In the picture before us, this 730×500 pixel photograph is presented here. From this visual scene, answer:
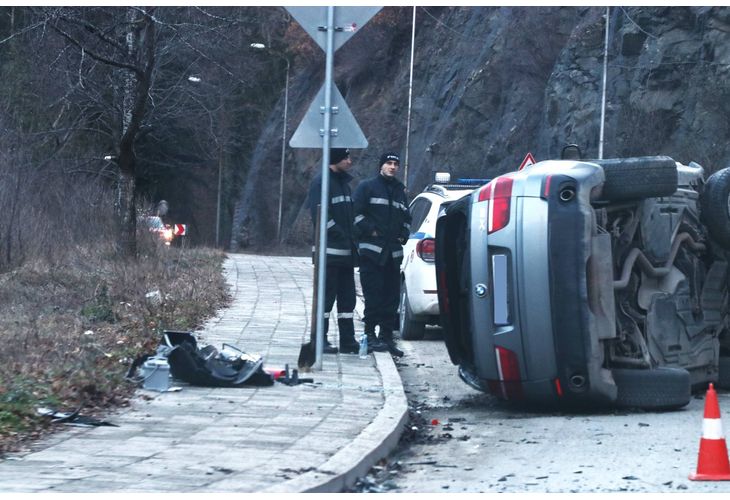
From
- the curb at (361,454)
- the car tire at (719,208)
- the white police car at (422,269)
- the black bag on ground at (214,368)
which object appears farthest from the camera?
the white police car at (422,269)

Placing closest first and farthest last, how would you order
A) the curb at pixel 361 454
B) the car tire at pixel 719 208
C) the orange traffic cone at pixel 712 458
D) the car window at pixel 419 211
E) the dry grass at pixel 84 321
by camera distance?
the curb at pixel 361 454
the orange traffic cone at pixel 712 458
the dry grass at pixel 84 321
the car tire at pixel 719 208
the car window at pixel 419 211

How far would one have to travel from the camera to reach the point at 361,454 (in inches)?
270

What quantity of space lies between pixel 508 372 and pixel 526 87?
31.5 m

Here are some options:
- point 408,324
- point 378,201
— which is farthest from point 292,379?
point 408,324

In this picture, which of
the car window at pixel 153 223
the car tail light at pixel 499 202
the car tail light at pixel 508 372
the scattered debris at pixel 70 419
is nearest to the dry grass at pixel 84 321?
the scattered debris at pixel 70 419

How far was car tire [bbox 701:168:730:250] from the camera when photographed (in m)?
9.53

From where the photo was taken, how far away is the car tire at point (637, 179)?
342 inches

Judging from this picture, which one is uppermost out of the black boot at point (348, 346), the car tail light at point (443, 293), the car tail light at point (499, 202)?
the car tail light at point (499, 202)

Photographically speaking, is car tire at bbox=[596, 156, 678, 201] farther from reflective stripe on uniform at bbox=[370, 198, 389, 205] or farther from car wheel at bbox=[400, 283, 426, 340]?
car wheel at bbox=[400, 283, 426, 340]

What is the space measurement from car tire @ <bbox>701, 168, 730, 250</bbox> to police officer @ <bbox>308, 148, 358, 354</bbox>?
3.37m

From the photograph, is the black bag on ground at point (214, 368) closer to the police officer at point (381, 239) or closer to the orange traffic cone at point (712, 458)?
the police officer at point (381, 239)

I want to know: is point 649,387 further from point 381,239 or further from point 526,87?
point 526,87

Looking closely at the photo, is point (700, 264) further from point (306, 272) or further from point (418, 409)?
point (306, 272)

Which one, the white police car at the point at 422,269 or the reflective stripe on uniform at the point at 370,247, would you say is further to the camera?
the white police car at the point at 422,269
